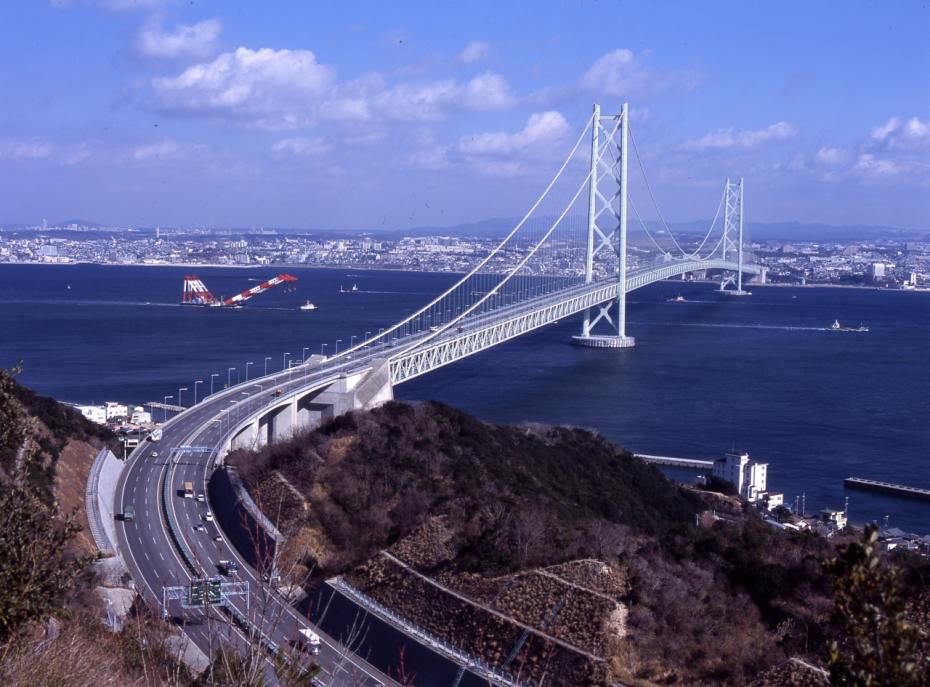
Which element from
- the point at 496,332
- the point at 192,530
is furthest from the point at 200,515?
the point at 496,332

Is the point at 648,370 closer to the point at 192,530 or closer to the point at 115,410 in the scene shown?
the point at 115,410

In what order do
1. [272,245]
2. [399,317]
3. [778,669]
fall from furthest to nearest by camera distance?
[272,245]
[399,317]
[778,669]

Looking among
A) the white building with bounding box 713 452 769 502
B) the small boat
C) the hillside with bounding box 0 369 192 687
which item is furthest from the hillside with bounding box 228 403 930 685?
the small boat

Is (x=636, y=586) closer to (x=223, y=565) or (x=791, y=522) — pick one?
(x=223, y=565)

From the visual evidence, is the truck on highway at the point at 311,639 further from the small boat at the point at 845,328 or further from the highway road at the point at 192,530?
the small boat at the point at 845,328

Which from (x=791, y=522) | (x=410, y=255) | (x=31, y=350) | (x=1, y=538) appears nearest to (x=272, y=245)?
(x=410, y=255)

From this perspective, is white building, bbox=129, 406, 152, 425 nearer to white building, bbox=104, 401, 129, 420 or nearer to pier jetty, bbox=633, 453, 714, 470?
white building, bbox=104, 401, 129, 420
